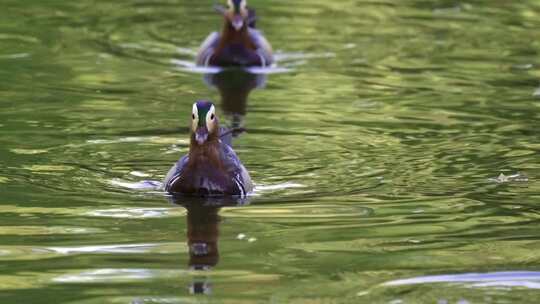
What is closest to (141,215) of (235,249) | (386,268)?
(235,249)

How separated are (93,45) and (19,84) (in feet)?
9.76

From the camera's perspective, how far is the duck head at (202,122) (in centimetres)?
1256

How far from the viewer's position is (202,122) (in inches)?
499

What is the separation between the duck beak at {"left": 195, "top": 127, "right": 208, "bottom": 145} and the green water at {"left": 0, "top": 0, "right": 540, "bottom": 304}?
1.74 ft

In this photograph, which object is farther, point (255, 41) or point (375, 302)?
point (255, 41)

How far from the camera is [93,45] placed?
20406mm

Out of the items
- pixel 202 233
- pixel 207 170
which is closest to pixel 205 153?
pixel 207 170

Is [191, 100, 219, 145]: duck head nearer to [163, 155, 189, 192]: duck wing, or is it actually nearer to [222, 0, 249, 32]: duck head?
[163, 155, 189, 192]: duck wing

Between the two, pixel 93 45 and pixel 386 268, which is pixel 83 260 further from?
pixel 93 45

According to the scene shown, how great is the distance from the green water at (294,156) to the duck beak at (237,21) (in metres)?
0.67

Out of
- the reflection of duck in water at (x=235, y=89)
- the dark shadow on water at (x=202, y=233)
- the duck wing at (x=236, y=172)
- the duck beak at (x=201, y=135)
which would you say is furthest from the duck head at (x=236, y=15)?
the dark shadow on water at (x=202, y=233)

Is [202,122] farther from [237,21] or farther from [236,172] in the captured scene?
[237,21]

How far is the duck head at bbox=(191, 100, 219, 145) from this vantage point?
12.6m

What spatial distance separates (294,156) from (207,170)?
5.42ft
